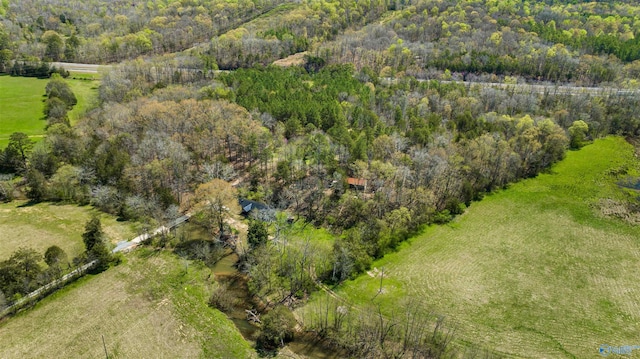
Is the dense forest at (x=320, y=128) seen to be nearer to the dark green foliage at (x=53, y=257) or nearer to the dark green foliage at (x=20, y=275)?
the dark green foliage at (x=53, y=257)

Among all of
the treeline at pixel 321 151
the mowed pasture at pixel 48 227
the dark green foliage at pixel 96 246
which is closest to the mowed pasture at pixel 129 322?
the dark green foliage at pixel 96 246

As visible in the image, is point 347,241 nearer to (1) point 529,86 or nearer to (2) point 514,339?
(2) point 514,339

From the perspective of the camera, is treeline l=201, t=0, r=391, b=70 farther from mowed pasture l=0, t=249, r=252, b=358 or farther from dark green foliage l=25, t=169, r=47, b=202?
mowed pasture l=0, t=249, r=252, b=358

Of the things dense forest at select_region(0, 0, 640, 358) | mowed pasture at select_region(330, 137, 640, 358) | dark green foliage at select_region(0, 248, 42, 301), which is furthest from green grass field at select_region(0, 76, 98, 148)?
mowed pasture at select_region(330, 137, 640, 358)

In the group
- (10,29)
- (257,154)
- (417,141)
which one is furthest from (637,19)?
(10,29)

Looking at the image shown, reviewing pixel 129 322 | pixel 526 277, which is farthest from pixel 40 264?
pixel 526 277

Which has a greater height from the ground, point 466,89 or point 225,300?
point 466,89
